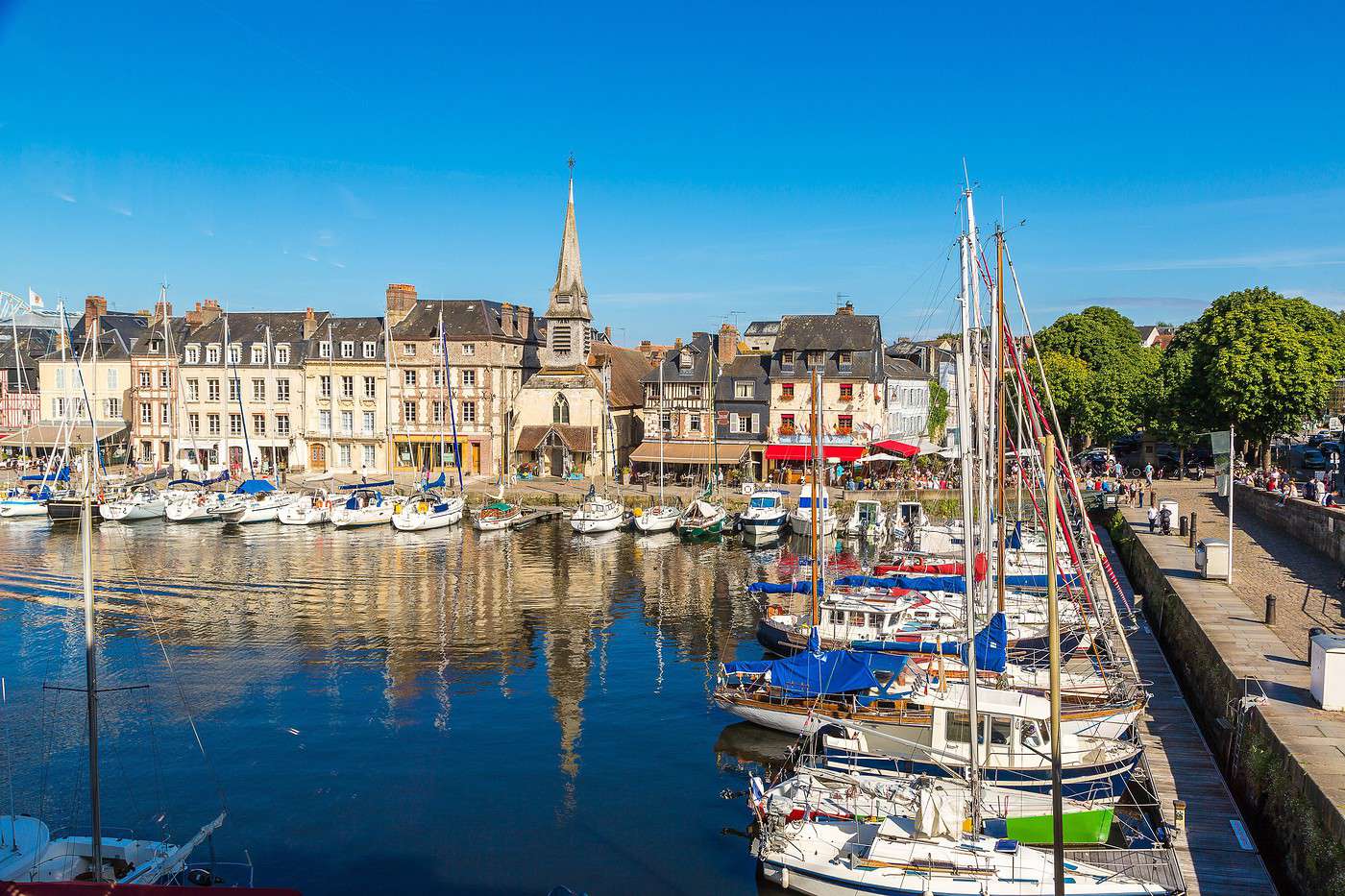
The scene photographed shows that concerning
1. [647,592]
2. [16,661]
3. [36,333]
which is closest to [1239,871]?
[647,592]

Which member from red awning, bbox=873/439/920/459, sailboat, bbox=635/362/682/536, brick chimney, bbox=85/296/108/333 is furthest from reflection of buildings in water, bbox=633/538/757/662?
brick chimney, bbox=85/296/108/333

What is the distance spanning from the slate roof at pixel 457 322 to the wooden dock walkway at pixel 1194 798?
2011 inches

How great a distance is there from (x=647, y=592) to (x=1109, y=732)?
22676mm

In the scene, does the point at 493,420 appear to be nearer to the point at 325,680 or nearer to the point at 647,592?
the point at 647,592

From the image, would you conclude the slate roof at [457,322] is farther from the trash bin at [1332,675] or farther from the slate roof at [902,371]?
the trash bin at [1332,675]

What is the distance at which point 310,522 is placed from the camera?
60.9 meters

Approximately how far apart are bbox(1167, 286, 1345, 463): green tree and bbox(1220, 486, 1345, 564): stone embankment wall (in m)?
6.51

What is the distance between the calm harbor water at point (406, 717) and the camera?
20.6 metres

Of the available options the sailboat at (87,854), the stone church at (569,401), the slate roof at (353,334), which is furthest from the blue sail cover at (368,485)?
the sailboat at (87,854)

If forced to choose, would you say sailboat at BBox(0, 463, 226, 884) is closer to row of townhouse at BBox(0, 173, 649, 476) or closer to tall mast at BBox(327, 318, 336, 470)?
row of townhouse at BBox(0, 173, 649, 476)

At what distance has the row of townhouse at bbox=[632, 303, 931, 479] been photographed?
6762 cm

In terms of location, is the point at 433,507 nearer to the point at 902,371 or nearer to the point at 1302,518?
the point at 902,371

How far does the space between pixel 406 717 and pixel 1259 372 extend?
48.9 m

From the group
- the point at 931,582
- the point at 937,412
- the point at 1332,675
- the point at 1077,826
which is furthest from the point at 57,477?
the point at 1332,675
